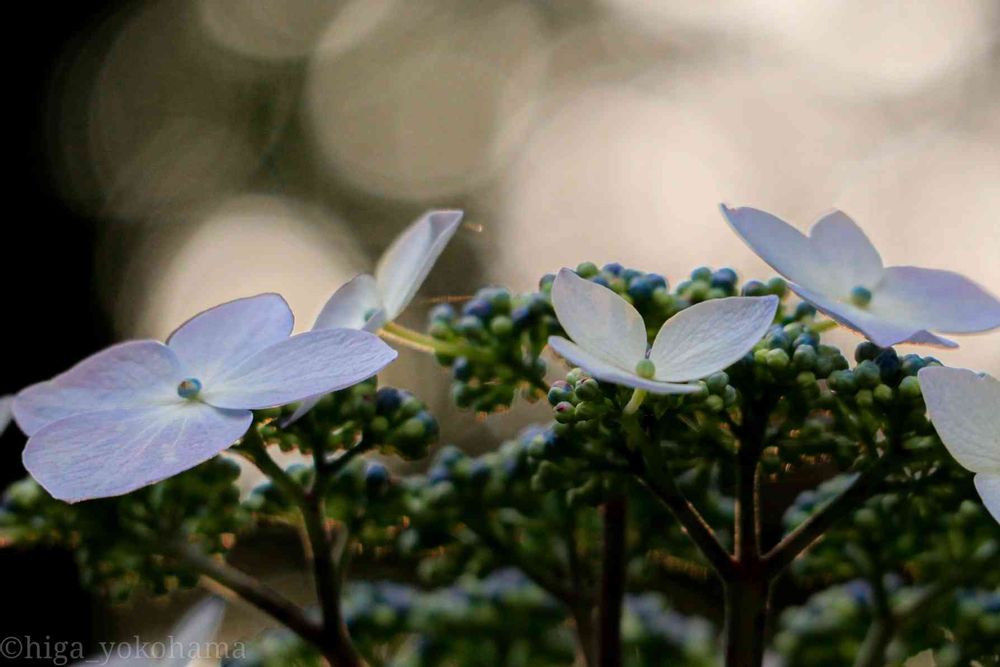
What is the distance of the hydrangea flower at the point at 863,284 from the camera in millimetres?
539

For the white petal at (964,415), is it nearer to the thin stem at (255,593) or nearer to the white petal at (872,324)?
the white petal at (872,324)

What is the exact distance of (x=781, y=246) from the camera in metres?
0.57

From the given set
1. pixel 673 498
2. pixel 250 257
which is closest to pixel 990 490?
pixel 673 498

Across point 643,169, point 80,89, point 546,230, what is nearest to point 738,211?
point 546,230

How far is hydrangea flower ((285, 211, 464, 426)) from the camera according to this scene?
59 cm

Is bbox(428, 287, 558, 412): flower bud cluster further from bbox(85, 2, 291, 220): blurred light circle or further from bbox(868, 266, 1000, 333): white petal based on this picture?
bbox(85, 2, 291, 220): blurred light circle

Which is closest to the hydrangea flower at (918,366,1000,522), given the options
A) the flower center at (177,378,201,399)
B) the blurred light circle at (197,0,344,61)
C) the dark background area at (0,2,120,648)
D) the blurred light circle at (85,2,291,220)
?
the flower center at (177,378,201,399)

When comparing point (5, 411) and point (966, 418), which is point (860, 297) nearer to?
point (966, 418)

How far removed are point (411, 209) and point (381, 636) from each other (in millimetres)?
5081

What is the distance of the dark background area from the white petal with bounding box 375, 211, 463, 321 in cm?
213

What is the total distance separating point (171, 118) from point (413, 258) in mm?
5739

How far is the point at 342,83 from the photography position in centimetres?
649

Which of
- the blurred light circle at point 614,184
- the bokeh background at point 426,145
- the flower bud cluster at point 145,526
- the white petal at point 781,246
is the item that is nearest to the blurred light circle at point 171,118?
the bokeh background at point 426,145

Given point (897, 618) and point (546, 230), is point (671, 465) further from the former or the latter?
point (546, 230)
